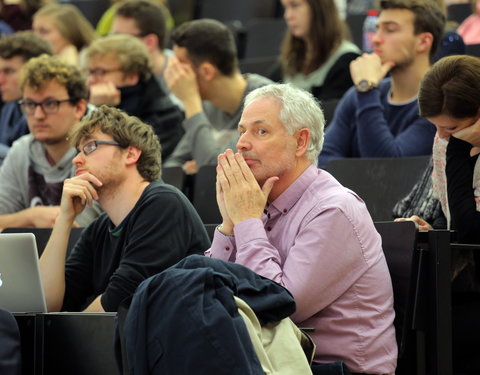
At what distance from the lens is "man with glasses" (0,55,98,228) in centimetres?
404

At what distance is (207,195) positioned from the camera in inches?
145

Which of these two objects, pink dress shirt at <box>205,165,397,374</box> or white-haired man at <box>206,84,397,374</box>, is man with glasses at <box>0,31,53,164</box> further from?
pink dress shirt at <box>205,165,397,374</box>

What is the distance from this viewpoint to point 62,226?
3145mm

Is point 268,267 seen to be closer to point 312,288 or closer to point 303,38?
point 312,288

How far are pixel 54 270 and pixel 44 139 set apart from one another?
1.10 m

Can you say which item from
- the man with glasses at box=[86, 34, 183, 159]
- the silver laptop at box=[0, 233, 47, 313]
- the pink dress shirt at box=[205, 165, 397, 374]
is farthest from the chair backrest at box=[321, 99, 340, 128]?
the silver laptop at box=[0, 233, 47, 313]

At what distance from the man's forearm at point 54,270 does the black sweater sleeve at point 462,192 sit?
1.22 metres

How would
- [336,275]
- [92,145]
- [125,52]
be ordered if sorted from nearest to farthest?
[336,275], [92,145], [125,52]

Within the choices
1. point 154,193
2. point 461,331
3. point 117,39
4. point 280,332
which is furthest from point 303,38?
point 280,332

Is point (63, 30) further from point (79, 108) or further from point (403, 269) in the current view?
point (403, 269)

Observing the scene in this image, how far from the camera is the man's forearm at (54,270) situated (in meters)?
3.07

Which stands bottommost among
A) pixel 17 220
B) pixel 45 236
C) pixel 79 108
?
pixel 17 220

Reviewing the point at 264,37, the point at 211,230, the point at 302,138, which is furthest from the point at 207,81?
the point at 264,37

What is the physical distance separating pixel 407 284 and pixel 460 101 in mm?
591
